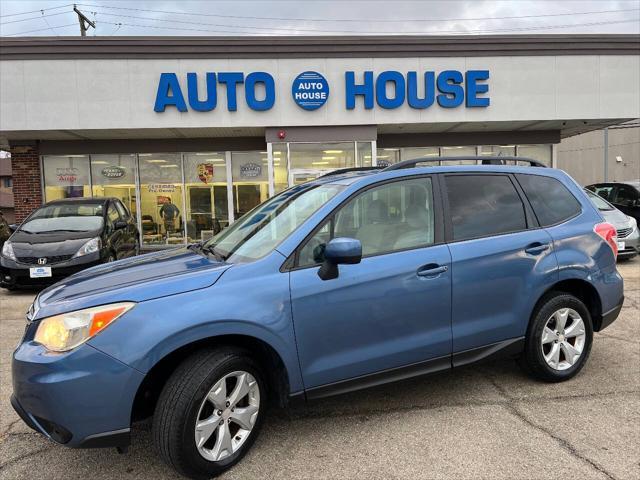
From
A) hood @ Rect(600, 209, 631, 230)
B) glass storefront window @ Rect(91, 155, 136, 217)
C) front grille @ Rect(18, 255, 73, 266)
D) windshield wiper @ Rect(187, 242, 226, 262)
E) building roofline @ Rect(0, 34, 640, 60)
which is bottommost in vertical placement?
front grille @ Rect(18, 255, 73, 266)

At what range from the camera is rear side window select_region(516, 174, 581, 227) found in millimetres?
3893

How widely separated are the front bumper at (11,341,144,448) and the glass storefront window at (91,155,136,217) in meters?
12.9

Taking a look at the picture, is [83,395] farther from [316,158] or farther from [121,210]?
[316,158]

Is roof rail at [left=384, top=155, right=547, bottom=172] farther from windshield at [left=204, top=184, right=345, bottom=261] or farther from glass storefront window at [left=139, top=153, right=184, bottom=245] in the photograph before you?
glass storefront window at [left=139, top=153, right=184, bottom=245]

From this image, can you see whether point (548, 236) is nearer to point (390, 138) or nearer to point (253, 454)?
point (253, 454)

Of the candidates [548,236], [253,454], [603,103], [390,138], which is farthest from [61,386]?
[603,103]

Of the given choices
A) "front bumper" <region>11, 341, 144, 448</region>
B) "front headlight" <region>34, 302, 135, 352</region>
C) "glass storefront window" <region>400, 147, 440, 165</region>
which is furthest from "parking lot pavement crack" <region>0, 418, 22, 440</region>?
"glass storefront window" <region>400, 147, 440, 165</region>

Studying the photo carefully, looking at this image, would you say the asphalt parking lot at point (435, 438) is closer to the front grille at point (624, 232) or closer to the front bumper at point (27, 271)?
the front bumper at point (27, 271)

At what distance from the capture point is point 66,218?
9.05 metres

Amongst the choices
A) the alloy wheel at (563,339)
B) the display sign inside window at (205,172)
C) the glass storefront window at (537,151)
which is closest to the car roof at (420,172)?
the alloy wheel at (563,339)

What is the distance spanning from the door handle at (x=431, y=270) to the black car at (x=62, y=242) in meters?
6.42

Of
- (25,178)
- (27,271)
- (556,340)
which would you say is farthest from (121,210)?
(556,340)

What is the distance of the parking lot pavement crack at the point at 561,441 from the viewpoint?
2757 millimetres

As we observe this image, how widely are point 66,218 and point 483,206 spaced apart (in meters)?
7.87
